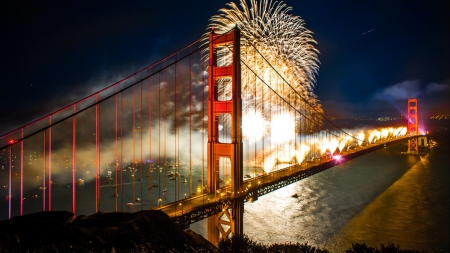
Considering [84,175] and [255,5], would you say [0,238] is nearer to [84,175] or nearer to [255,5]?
[255,5]

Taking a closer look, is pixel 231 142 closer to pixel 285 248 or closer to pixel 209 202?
pixel 209 202

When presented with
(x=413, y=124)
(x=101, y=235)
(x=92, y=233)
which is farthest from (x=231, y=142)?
(x=413, y=124)

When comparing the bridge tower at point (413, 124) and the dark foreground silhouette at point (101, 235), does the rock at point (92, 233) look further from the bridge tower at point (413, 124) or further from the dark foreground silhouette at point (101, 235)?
the bridge tower at point (413, 124)

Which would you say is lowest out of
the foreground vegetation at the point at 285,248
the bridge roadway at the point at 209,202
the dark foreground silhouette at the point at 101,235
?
the foreground vegetation at the point at 285,248

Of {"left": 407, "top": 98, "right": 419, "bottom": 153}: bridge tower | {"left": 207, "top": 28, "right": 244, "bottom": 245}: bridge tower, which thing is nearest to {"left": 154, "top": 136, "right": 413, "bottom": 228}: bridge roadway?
{"left": 207, "top": 28, "right": 244, "bottom": 245}: bridge tower

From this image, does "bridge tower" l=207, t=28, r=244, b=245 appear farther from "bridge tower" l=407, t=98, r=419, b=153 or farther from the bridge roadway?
"bridge tower" l=407, t=98, r=419, b=153

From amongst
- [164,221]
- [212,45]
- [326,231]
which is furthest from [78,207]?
[164,221]

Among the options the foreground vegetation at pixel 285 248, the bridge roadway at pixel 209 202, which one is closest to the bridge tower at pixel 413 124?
the bridge roadway at pixel 209 202
